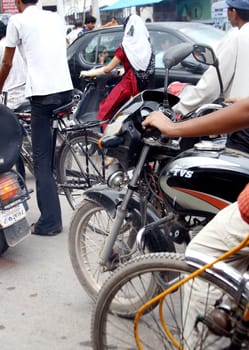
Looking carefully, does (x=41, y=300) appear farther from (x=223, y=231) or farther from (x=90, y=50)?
(x=90, y=50)

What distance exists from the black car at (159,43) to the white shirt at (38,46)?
2.03 meters

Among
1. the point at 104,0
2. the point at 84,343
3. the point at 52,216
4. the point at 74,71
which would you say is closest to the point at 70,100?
the point at 52,216

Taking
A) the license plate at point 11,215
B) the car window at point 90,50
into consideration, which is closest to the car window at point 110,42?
the car window at point 90,50

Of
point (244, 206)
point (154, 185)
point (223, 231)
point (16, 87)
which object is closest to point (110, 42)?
point (16, 87)

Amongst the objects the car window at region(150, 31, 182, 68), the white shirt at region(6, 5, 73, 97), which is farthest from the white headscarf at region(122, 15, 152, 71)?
the car window at region(150, 31, 182, 68)

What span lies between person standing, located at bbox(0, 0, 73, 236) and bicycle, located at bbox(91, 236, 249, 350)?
2123mm

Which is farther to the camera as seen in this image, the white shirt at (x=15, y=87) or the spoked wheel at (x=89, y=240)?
the white shirt at (x=15, y=87)

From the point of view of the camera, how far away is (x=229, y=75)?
368 cm

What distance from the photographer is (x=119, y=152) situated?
2.89 meters

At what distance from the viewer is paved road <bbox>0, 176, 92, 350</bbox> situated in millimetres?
3221

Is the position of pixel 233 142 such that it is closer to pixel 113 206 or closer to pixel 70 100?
pixel 113 206

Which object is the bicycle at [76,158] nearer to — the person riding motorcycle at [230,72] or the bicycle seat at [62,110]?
the bicycle seat at [62,110]

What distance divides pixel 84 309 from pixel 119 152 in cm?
114

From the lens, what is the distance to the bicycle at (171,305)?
2.00 m
